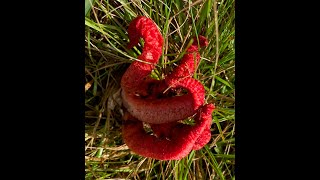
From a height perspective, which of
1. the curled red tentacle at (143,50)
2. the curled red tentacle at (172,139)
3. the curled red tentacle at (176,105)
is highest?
the curled red tentacle at (143,50)

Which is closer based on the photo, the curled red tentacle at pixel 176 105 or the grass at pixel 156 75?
the curled red tentacle at pixel 176 105

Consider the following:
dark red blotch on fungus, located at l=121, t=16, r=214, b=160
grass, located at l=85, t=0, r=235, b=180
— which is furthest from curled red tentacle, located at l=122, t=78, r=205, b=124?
grass, located at l=85, t=0, r=235, b=180

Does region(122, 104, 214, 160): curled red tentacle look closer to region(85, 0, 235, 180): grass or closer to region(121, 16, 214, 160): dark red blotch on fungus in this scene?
region(121, 16, 214, 160): dark red blotch on fungus

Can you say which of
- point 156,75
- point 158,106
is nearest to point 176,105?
point 158,106

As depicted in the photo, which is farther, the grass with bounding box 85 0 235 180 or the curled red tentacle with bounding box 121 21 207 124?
the grass with bounding box 85 0 235 180

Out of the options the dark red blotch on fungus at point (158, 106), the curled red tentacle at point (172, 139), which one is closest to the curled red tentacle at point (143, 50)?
the dark red blotch on fungus at point (158, 106)

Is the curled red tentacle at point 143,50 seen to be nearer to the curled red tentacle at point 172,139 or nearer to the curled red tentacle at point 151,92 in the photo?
the curled red tentacle at point 151,92
